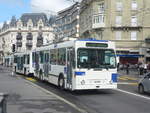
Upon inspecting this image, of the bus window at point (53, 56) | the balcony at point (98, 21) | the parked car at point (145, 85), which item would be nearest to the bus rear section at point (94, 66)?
the parked car at point (145, 85)

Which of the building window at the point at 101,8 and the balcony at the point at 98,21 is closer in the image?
the balcony at the point at 98,21

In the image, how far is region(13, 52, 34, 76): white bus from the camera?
2635 cm

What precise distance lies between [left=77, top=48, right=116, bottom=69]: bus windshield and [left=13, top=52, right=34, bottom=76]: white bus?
42.1 feet

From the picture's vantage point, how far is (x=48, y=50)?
61.5 feet

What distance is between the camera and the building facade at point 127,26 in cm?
5696

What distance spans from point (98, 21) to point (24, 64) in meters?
32.9

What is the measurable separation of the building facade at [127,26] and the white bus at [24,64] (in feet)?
90.6

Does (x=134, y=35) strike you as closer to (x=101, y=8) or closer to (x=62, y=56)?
(x=101, y=8)

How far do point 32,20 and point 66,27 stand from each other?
4444 cm

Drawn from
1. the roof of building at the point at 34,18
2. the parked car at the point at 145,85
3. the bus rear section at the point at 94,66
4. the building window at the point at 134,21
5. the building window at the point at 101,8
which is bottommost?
the parked car at the point at 145,85

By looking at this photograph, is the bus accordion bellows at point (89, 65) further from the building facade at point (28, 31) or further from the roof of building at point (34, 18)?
the roof of building at point (34, 18)

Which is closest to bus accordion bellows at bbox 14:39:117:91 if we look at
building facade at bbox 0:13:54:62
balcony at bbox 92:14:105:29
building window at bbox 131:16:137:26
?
balcony at bbox 92:14:105:29

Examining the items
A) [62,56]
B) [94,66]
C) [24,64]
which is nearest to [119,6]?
[24,64]

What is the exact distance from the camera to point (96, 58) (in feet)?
44.8
